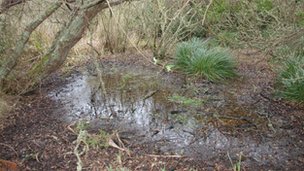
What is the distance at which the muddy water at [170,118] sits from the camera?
14.2ft

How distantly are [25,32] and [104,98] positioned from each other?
62.1 inches

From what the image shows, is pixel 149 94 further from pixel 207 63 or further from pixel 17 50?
pixel 17 50

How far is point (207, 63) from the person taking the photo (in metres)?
7.18

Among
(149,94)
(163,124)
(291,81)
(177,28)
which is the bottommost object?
(163,124)

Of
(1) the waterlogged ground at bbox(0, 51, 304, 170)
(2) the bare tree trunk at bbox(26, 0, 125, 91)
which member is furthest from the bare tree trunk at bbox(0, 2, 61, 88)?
(1) the waterlogged ground at bbox(0, 51, 304, 170)

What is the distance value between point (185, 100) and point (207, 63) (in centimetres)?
158

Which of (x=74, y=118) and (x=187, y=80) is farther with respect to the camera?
(x=187, y=80)

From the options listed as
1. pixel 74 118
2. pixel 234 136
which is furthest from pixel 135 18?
pixel 234 136

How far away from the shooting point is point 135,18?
9.00 metres

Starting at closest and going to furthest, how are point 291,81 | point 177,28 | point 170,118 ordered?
point 170,118
point 291,81
point 177,28

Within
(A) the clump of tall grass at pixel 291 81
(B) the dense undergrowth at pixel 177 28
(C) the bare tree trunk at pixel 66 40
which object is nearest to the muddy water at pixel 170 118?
(C) the bare tree trunk at pixel 66 40

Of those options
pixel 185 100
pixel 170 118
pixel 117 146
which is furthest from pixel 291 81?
pixel 117 146

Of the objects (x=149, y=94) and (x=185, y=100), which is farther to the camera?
(x=149, y=94)

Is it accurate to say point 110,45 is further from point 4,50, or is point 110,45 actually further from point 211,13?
point 4,50
